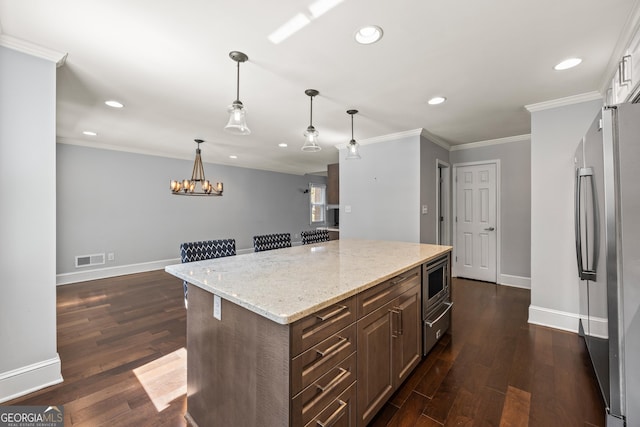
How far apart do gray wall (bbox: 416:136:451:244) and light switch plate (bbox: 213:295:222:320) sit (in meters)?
3.28

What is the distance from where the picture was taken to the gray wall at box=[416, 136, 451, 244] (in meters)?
4.06

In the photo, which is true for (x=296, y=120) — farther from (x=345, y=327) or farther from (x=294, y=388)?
(x=294, y=388)

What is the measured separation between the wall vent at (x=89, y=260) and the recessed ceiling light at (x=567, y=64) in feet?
22.5

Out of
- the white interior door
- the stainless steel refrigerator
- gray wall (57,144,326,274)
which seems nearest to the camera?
the stainless steel refrigerator

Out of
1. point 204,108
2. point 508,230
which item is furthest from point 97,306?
point 508,230

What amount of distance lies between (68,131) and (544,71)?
5.98 m

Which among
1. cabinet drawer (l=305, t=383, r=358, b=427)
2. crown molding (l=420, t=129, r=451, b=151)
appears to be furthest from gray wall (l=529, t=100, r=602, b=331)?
cabinet drawer (l=305, t=383, r=358, b=427)

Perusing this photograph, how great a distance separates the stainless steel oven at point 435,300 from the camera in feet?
7.15

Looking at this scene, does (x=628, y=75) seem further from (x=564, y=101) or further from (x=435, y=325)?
(x=435, y=325)

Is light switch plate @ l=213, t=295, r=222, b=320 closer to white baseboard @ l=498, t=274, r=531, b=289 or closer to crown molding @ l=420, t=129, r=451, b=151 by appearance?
crown molding @ l=420, t=129, r=451, b=151

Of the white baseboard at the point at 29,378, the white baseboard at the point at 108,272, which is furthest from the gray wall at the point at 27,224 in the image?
the white baseboard at the point at 108,272

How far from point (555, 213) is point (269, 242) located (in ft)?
10.3

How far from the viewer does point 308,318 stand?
1.14 m

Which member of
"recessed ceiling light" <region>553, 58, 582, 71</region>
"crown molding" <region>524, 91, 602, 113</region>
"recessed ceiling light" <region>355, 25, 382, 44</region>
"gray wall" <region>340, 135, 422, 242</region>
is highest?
"recessed ceiling light" <region>553, 58, 582, 71</region>
